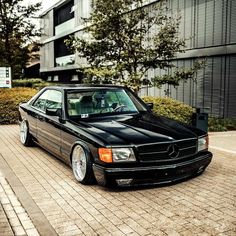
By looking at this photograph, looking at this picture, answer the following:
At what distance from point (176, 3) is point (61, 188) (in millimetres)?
14762

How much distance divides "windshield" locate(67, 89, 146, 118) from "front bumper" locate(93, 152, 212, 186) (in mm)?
1427

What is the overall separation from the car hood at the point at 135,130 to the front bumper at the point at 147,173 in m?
0.36

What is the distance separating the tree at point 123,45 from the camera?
12.6 meters

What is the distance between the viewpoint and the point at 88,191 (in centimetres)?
519

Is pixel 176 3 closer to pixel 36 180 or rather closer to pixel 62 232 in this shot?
pixel 36 180

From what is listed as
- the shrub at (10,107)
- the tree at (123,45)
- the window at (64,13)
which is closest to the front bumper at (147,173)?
the tree at (123,45)

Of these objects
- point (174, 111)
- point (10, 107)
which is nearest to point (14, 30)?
point (10, 107)

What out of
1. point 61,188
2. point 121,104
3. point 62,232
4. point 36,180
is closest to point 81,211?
point 62,232

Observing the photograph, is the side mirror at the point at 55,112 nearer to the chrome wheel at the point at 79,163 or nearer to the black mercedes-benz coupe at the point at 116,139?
the black mercedes-benz coupe at the point at 116,139

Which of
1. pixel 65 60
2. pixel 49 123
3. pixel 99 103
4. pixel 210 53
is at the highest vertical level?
pixel 65 60

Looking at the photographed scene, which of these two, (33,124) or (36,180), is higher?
(33,124)

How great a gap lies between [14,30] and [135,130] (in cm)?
1888

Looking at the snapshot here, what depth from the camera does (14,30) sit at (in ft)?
72.6

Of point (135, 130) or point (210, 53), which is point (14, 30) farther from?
point (135, 130)
